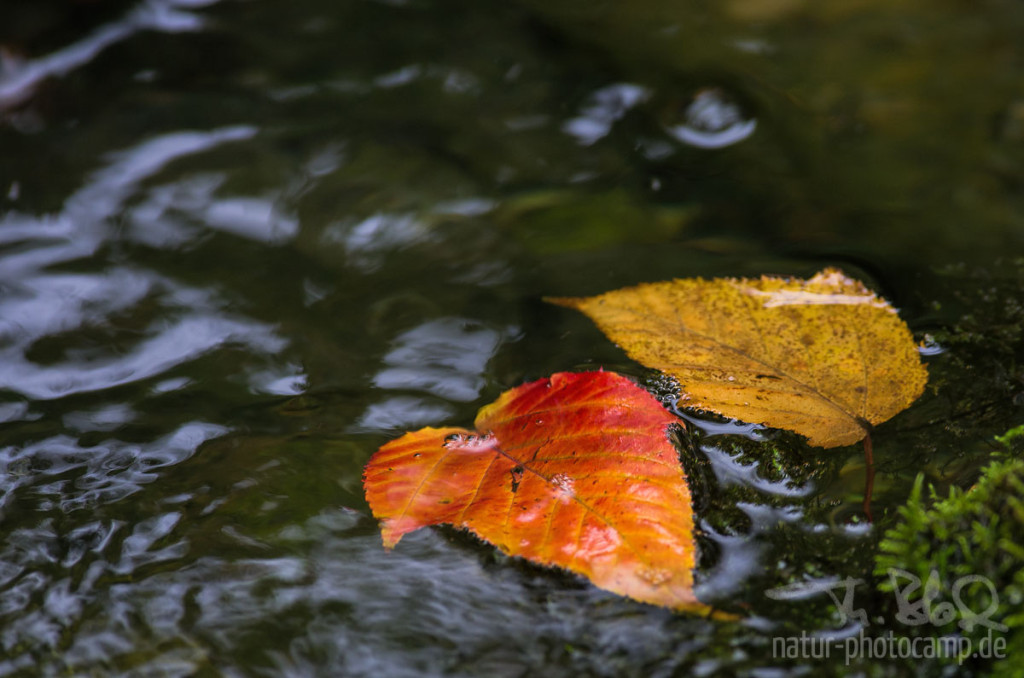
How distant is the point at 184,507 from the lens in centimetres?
168

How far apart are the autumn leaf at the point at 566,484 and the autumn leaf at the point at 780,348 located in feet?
0.68

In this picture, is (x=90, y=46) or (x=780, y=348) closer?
(x=780, y=348)

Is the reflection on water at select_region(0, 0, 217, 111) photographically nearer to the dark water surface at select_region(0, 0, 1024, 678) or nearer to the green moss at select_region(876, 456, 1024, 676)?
the dark water surface at select_region(0, 0, 1024, 678)

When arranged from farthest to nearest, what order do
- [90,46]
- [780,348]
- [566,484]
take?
[90,46] < [780,348] < [566,484]

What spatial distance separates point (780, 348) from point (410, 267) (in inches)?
48.9

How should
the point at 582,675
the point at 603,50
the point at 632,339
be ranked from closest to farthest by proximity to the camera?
the point at 582,675 → the point at 632,339 → the point at 603,50

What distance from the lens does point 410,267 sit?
2.54 meters

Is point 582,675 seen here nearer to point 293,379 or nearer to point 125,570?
point 125,570

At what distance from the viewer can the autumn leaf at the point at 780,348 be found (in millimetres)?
1657

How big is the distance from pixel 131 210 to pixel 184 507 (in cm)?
152

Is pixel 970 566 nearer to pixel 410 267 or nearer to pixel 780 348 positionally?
pixel 780 348

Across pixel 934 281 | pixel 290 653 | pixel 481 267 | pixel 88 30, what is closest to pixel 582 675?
pixel 290 653

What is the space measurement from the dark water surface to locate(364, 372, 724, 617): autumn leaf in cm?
6

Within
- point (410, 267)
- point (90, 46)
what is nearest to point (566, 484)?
point (410, 267)
